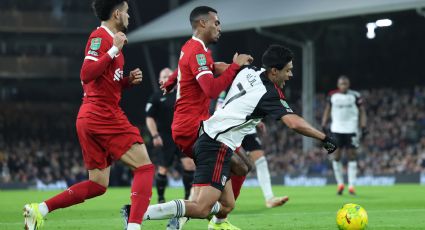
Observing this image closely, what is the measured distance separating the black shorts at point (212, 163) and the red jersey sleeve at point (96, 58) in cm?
120

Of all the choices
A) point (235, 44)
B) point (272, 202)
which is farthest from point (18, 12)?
point (272, 202)

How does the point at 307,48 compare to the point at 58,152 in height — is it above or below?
above

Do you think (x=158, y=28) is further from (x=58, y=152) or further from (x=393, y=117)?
(x=393, y=117)

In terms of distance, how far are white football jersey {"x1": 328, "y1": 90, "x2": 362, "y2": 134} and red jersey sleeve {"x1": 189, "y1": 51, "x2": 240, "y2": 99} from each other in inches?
416

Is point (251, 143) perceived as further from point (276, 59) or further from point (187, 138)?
point (276, 59)

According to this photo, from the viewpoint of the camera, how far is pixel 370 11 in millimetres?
28359

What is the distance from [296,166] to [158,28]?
8.40m

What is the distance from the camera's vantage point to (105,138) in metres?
8.63

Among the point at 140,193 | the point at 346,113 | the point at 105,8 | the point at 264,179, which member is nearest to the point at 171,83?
the point at 105,8

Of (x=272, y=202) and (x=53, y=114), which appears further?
(x=53, y=114)

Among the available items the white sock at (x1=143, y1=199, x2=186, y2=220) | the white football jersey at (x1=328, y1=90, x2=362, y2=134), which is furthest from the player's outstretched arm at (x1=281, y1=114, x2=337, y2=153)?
the white football jersey at (x1=328, y1=90, x2=362, y2=134)

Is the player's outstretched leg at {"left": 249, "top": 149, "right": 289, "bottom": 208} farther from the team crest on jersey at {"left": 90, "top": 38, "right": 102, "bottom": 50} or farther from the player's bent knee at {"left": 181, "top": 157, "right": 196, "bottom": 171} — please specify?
the team crest on jersey at {"left": 90, "top": 38, "right": 102, "bottom": 50}

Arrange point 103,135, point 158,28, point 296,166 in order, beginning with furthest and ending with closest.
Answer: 1. point 158,28
2. point 296,166
3. point 103,135

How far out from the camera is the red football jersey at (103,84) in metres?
8.68
